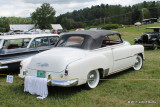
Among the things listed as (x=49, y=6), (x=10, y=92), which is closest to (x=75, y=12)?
(x=49, y=6)

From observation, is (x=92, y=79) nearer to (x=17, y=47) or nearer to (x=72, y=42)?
(x=72, y=42)

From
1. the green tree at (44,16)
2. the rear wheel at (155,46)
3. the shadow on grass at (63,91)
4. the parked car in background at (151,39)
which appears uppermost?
the green tree at (44,16)

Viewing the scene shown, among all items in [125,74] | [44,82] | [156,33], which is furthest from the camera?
[156,33]

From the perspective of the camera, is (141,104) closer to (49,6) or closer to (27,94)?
(27,94)

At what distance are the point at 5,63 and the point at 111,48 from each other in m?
3.69

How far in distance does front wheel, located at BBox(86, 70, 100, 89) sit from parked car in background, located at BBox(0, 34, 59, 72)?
3.16 m

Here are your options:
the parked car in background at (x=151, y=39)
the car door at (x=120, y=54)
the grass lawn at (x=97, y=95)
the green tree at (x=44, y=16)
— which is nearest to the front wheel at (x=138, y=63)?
the car door at (x=120, y=54)

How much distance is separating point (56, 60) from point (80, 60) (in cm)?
58

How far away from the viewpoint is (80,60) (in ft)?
14.9

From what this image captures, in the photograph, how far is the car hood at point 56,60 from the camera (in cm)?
436

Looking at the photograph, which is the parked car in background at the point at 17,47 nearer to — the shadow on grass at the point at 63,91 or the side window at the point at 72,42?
the side window at the point at 72,42

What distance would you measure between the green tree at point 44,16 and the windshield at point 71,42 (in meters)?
79.3

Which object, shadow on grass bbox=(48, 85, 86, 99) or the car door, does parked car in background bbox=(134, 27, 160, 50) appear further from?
shadow on grass bbox=(48, 85, 86, 99)

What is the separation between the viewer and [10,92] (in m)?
5.03
